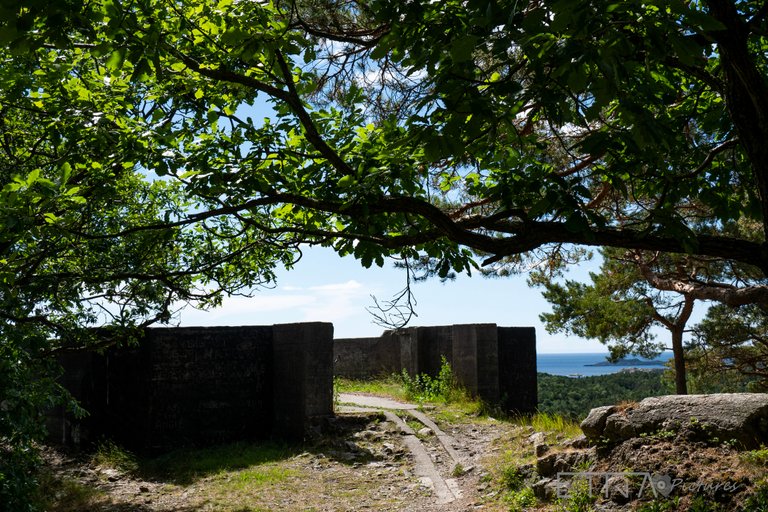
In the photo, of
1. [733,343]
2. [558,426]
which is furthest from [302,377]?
[733,343]

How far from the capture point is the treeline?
92.1 feet

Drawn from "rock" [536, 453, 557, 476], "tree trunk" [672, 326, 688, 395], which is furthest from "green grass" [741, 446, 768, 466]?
"tree trunk" [672, 326, 688, 395]

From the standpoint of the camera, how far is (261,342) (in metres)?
12.3

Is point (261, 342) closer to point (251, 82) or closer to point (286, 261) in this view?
point (286, 261)

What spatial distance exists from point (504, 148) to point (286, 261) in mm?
3743

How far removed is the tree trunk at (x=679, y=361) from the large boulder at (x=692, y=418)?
29.8ft

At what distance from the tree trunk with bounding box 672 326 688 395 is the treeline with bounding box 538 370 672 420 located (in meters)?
9.71

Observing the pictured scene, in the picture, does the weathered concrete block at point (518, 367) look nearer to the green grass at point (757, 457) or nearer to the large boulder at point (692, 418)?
the large boulder at point (692, 418)

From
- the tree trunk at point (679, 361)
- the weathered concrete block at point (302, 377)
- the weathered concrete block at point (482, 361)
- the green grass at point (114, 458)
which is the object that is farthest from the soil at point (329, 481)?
the tree trunk at point (679, 361)

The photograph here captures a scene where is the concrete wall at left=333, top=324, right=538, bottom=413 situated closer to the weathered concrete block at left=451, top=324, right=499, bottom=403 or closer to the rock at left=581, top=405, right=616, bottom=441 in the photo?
the weathered concrete block at left=451, top=324, right=499, bottom=403

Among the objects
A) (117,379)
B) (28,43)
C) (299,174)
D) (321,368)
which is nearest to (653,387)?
(321,368)

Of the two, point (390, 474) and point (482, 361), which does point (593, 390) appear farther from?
point (390, 474)

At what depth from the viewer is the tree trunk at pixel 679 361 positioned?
51.2 ft

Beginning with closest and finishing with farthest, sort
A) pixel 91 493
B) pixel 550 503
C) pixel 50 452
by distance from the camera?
pixel 550 503, pixel 91 493, pixel 50 452
